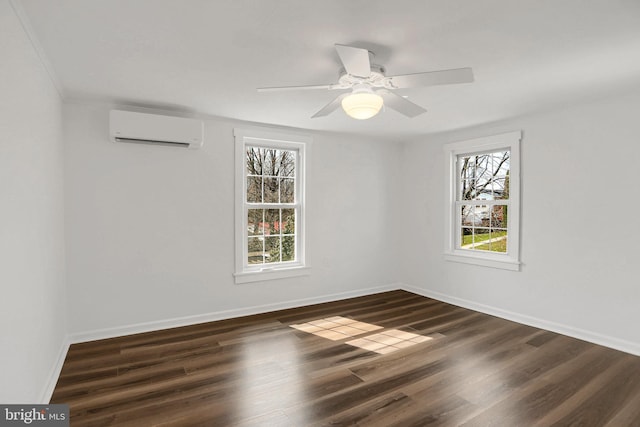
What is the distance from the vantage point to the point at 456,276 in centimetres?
463

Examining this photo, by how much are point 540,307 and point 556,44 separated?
275cm

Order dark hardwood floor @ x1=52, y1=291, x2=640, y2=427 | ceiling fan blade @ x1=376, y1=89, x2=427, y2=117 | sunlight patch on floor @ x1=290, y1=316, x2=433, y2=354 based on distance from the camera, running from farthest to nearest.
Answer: sunlight patch on floor @ x1=290, y1=316, x2=433, y2=354 < ceiling fan blade @ x1=376, y1=89, x2=427, y2=117 < dark hardwood floor @ x1=52, y1=291, x2=640, y2=427

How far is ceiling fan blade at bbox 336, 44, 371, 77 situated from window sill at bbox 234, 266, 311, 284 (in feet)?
9.09

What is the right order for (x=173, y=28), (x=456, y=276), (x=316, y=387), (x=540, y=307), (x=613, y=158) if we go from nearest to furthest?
(x=173, y=28)
(x=316, y=387)
(x=613, y=158)
(x=540, y=307)
(x=456, y=276)

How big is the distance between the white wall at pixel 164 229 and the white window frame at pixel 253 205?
0.28 feet

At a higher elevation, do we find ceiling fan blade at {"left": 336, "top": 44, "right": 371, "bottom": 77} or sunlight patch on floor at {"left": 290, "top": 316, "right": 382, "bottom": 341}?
ceiling fan blade at {"left": 336, "top": 44, "right": 371, "bottom": 77}

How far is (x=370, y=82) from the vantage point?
246 centimetres

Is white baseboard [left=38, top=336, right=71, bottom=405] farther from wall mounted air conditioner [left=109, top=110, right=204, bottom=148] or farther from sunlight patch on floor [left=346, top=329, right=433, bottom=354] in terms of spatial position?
sunlight patch on floor [left=346, top=329, right=433, bottom=354]

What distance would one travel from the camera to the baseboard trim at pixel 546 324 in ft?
10.3

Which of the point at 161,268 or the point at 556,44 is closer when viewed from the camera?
the point at 556,44

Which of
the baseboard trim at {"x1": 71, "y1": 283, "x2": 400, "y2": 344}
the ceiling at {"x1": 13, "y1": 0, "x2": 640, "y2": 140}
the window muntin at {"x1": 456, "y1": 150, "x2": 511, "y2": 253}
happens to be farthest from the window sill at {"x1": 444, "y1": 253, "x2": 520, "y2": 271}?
the ceiling at {"x1": 13, "y1": 0, "x2": 640, "y2": 140}

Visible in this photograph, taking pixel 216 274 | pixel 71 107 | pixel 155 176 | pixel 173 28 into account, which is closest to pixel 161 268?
pixel 216 274

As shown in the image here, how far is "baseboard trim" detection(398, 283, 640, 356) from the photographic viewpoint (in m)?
3.14

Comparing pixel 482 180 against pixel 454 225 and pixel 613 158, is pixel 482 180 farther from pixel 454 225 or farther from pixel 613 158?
pixel 613 158
